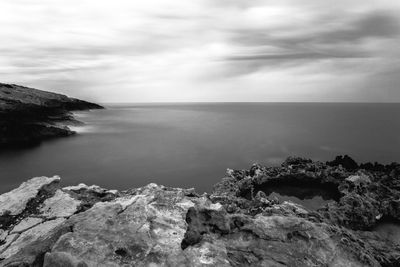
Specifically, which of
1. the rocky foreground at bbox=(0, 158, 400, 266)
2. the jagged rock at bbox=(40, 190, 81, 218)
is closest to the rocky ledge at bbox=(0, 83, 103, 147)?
the rocky foreground at bbox=(0, 158, 400, 266)

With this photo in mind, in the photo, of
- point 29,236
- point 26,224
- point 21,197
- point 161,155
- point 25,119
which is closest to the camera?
point 29,236

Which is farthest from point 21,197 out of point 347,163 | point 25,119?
point 25,119

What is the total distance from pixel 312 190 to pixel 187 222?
26743 millimetres

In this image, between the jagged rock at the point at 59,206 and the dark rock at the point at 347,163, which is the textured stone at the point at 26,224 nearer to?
the jagged rock at the point at 59,206

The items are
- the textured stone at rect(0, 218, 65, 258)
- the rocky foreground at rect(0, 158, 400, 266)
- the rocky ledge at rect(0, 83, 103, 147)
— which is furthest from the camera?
the rocky ledge at rect(0, 83, 103, 147)

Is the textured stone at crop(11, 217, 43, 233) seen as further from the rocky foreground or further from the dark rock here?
the dark rock

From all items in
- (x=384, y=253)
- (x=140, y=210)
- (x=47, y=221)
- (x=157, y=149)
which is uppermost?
(x=140, y=210)

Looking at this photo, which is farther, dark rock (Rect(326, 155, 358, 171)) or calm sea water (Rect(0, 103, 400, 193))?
calm sea water (Rect(0, 103, 400, 193))

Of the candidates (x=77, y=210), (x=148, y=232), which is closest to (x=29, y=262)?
(x=148, y=232)

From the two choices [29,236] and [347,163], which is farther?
[347,163]

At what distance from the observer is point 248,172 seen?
1638 inches

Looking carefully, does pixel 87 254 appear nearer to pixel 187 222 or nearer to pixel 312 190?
pixel 187 222

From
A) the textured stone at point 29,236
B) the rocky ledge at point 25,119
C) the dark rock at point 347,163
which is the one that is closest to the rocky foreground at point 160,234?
the textured stone at point 29,236

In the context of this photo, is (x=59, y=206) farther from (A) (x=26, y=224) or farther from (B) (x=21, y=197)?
(B) (x=21, y=197)
